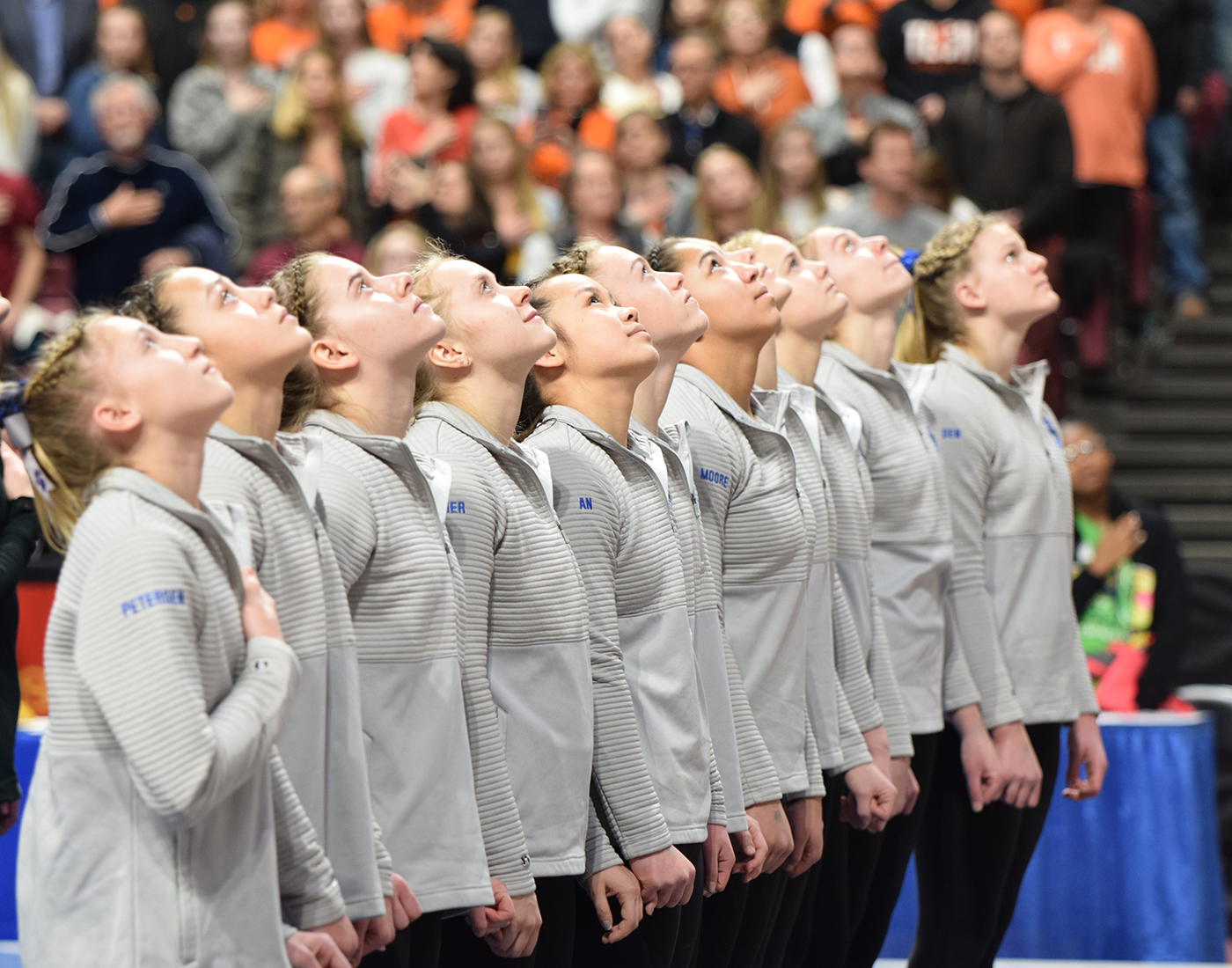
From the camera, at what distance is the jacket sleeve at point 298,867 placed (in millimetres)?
2279

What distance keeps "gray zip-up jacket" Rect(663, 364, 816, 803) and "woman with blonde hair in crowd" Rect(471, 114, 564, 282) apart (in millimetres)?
3800

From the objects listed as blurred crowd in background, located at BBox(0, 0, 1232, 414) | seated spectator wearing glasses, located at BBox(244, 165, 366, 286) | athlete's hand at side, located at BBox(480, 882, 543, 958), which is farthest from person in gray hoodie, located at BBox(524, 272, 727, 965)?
seated spectator wearing glasses, located at BBox(244, 165, 366, 286)

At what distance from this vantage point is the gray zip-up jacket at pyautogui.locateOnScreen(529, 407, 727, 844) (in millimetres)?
2961

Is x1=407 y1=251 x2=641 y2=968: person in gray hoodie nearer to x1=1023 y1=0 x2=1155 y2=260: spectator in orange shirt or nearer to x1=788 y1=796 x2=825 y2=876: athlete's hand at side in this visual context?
x1=788 y1=796 x2=825 y2=876: athlete's hand at side

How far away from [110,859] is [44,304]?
596 cm

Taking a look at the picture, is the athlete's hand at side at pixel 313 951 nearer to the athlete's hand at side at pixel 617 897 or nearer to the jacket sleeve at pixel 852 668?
the athlete's hand at side at pixel 617 897

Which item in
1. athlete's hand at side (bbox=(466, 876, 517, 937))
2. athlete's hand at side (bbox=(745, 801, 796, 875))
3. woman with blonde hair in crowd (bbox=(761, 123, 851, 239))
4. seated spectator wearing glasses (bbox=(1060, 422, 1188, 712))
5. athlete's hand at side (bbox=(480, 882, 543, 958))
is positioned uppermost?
woman with blonde hair in crowd (bbox=(761, 123, 851, 239))

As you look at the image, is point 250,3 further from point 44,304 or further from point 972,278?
point 972,278

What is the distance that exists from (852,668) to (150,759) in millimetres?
1891

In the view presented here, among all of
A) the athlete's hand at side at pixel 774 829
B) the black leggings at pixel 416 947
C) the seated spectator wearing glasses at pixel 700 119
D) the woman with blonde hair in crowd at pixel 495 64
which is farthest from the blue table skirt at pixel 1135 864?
the woman with blonde hair in crowd at pixel 495 64

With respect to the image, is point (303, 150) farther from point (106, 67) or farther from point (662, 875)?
point (662, 875)

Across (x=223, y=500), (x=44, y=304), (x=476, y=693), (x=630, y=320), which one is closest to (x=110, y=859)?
(x=223, y=500)

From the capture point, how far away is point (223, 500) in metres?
2.33

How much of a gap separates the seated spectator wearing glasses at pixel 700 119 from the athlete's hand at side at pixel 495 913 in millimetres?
5598
